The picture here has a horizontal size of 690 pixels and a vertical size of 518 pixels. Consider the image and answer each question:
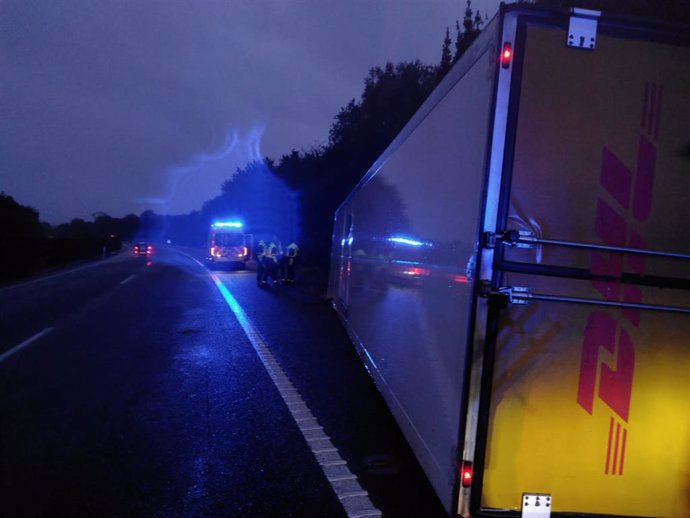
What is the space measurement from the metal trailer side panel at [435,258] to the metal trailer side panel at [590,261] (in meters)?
0.21

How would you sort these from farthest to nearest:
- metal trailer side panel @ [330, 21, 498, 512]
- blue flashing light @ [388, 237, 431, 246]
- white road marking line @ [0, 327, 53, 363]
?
white road marking line @ [0, 327, 53, 363]
blue flashing light @ [388, 237, 431, 246]
metal trailer side panel @ [330, 21, 498, 512]

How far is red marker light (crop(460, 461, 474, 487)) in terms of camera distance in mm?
2877

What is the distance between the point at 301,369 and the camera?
7754 mm

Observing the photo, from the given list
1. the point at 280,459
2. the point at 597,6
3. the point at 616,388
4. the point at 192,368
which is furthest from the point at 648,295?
the point at 597,6

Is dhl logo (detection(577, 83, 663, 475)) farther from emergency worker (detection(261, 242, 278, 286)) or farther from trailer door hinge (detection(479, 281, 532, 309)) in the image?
emergency worker (detection(261, 242, 278, 286))

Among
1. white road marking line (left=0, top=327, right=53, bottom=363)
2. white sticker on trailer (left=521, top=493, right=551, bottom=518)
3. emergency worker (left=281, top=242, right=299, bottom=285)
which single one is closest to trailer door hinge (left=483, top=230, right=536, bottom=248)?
white sticker on trailer (left=521, top=493, right=551, bottom=518)

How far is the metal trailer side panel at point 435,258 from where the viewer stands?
2.98 meters

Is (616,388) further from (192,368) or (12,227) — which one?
(12,227)

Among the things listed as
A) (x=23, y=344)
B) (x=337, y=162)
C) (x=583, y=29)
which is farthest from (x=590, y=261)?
(x=337, y=162)

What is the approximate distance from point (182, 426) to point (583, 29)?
471cm

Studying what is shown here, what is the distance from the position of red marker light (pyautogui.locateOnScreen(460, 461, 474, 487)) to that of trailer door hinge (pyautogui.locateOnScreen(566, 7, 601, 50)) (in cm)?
222

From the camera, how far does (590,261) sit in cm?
285

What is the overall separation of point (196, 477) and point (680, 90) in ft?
13.4

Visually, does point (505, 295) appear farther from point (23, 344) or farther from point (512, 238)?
point (23, 344)
